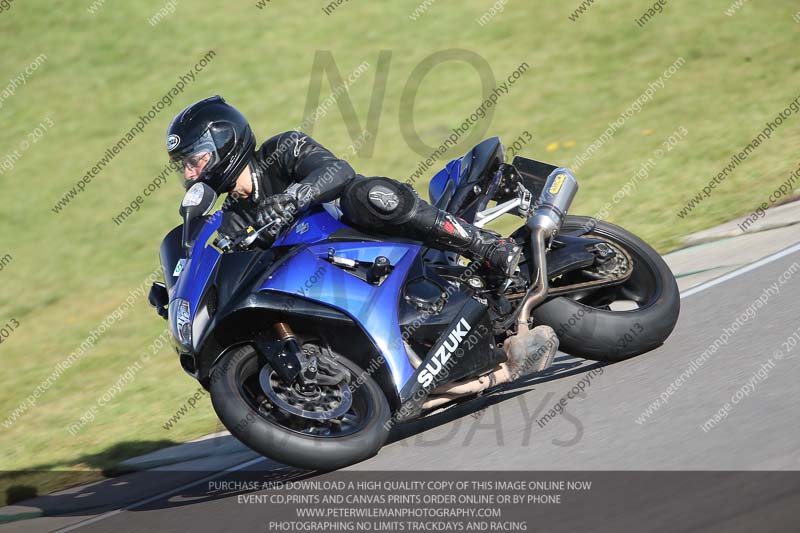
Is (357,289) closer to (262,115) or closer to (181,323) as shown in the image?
(181,323)

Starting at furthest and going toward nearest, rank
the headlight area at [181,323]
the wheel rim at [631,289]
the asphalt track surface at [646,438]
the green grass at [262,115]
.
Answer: the green grass at [262,115], the wheel rim at [631,289], the headlight area at [181,323], the asphalt track surface at [646,438]

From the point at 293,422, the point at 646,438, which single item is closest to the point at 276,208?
the point at 293,422

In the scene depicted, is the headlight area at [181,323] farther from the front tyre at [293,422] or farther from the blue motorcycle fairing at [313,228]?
the blue motorcycle fairing at [313,228]

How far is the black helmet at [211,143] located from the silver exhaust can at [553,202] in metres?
1.70

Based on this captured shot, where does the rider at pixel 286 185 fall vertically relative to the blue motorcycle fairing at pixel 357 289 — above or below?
above

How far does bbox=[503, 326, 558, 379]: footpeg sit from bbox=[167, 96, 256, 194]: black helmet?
1.67m

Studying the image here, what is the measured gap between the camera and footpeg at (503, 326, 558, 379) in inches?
208

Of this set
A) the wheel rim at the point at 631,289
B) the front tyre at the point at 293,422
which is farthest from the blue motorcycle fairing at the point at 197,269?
the wheel rim at the point at 631,289

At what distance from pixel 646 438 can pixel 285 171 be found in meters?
2.24

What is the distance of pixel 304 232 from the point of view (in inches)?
198

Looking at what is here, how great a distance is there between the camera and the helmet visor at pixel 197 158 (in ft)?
16.3

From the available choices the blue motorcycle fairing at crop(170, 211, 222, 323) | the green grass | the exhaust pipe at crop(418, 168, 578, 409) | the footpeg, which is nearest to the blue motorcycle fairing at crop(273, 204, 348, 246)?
the blue motorcycle fairing at crop(170, 211, 222, 323)

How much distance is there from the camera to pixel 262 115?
13.3m

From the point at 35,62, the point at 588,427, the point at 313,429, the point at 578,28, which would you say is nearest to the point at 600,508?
the point at 588,427
